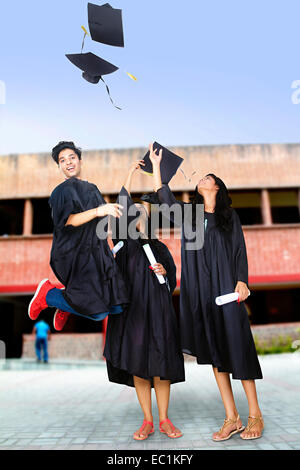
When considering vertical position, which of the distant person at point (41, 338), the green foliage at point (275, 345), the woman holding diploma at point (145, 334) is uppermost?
the woman holding diploma at point (145, 334)

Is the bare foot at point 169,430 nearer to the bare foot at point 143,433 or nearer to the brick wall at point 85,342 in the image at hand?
the bare foot at point 143,433

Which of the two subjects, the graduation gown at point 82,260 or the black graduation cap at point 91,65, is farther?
the black graduation cap at point 91,65

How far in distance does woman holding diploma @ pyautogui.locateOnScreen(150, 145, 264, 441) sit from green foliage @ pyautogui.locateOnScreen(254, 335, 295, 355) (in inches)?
420

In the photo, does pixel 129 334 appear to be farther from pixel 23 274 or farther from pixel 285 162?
pixel 285 162

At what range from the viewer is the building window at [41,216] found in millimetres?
15766

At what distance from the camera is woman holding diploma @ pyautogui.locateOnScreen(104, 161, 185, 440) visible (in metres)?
3.31

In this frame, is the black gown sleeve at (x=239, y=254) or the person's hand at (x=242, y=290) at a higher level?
the black gown sleeve at (x=239, y=254)

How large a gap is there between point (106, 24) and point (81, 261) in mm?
2031

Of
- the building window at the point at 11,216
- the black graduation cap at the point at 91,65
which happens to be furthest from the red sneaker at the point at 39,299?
the building window at the point at 11,216

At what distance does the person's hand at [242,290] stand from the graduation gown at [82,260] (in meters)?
0.92

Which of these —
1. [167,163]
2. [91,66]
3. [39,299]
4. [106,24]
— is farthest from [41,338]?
[106,24]

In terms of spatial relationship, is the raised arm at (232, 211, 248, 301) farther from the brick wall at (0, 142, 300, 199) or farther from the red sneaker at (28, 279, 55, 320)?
the brick wall at (0, 142, 300, 199)

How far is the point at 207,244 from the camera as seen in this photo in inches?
139

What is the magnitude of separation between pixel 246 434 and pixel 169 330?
993mm
